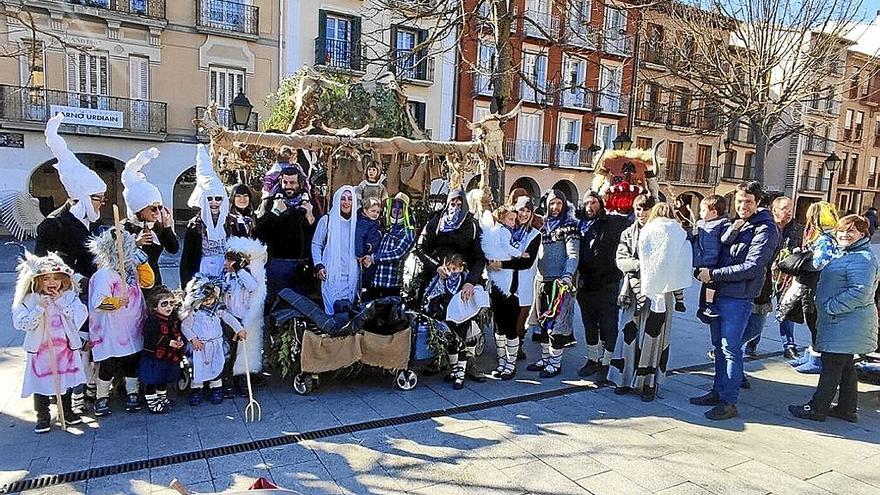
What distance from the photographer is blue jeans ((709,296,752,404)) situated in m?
4.64

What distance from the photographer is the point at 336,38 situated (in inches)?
800

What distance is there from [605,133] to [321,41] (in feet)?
46.1

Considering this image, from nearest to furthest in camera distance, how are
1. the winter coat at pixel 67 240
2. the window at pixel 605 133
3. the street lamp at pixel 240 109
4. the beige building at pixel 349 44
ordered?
the winter coat at pixel 67 240 < the street lamp at pixel 240 109 < the beige building at pixel 349 44 < the window at pixel 605 133

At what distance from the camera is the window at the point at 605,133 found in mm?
27078

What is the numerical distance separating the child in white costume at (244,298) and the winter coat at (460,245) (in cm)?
145

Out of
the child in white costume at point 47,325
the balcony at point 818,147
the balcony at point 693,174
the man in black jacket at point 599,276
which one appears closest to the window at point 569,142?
the balcony at point 693,174

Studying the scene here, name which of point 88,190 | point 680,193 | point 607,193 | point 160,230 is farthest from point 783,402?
point 680,193

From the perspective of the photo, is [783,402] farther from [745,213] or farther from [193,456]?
[193,456]

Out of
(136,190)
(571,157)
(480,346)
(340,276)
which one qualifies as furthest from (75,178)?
(571,157)

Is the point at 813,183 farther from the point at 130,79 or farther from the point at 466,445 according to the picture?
the point at 466,445

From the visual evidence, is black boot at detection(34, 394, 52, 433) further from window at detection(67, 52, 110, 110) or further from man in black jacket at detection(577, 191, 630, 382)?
window at detection(67, 52, 110, 110)

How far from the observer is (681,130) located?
29469mm

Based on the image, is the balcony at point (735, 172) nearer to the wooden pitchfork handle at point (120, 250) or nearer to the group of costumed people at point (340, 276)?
the group of costumed people at point (340, 276)

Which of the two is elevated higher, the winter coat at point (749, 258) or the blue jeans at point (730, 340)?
the winter coat at point (749, 258)
